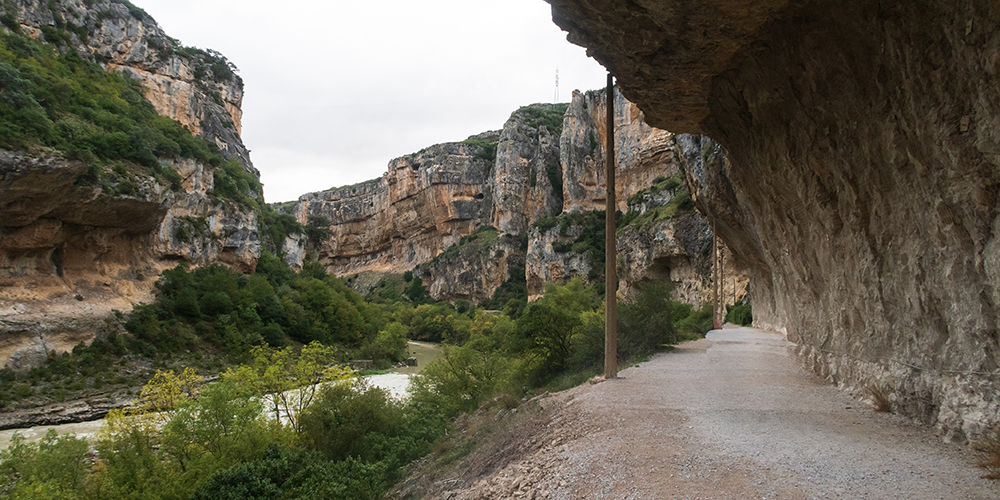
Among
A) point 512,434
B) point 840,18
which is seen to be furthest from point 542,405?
point 840,18

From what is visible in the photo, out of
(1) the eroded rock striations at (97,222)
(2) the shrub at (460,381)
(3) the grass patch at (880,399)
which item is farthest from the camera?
(1) the eroded rock striations at (97,222)

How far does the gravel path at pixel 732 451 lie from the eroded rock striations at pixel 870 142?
68 cm

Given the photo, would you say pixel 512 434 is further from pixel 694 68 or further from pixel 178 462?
pixel 178 462

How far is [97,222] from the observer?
31188 mm

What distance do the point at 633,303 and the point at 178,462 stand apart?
14.6 meters

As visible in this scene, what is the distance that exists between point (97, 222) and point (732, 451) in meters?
38.0

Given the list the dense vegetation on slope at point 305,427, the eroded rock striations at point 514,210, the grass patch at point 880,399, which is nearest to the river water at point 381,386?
the dense vegetation on slope at point 305,427

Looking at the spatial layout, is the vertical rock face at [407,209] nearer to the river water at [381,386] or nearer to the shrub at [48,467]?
the river water at [381,386]

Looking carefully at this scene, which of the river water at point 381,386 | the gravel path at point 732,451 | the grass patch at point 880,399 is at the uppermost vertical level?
the grass patch at point 880,399

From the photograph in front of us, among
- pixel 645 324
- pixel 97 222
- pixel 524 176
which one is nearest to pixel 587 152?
pixel 524 176

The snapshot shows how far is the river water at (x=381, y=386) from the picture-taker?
21266mm

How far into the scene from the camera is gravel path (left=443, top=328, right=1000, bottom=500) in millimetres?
4406

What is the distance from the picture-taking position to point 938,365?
5574mm

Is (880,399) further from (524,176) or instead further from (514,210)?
(524,176)
